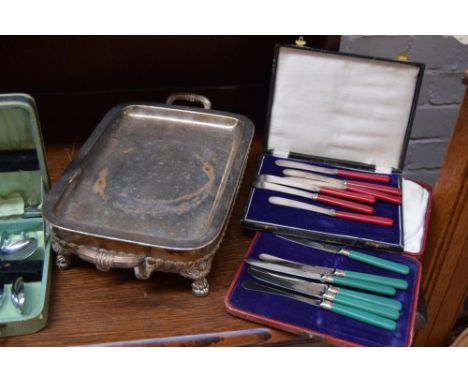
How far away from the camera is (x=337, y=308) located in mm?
588

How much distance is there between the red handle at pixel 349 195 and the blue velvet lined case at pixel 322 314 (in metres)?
0.11

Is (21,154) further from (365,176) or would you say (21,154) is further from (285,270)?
(365,176)

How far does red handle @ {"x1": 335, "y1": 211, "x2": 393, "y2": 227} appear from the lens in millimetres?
692

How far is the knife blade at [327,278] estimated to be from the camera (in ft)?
2.00

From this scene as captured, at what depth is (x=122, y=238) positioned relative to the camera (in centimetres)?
55

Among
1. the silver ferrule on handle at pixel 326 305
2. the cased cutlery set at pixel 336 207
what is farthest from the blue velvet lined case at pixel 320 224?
the silver ferrule on handle at pixel 326 305

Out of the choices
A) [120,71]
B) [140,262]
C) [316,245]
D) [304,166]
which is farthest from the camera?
[120,71]

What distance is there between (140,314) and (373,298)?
10.8 inches

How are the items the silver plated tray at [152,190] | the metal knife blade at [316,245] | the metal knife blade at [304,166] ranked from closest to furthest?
the silver plated tray at [152,190], the metal knife blade at [316,245], the metal knife blade at [304,166]

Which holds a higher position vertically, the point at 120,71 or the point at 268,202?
the point at 120,71

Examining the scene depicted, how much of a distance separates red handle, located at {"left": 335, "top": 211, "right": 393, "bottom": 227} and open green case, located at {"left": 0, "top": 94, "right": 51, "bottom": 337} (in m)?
0.39

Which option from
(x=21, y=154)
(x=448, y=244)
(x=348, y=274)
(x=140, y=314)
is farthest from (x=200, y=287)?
(x=448, y=244)

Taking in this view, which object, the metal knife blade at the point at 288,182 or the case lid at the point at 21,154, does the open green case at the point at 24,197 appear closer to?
the case lid at the point at 21,154

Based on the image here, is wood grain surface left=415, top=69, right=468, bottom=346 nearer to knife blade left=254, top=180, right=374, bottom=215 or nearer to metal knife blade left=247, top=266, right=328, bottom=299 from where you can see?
knife blade left=254, top=180, right=374, bottom=215
